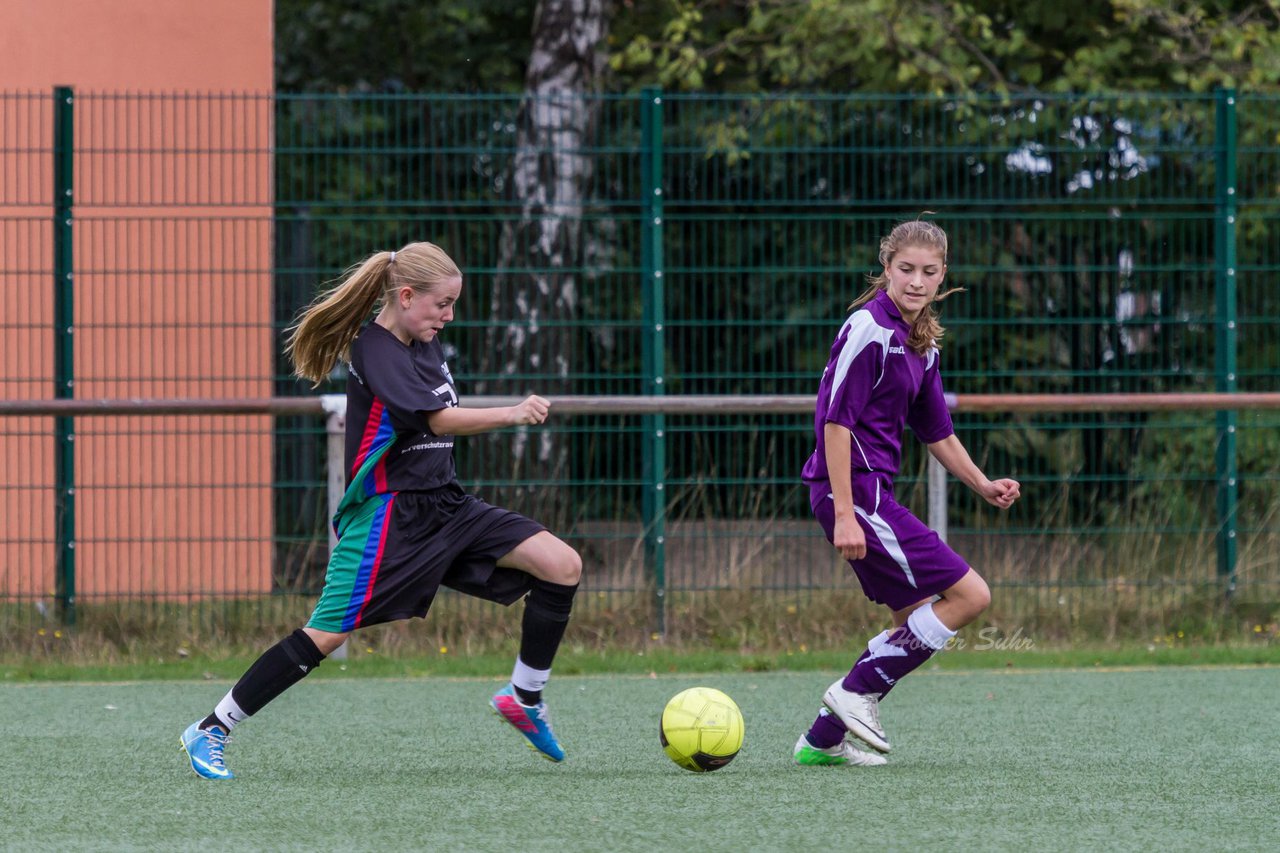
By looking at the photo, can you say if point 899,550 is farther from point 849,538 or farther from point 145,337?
point 145,337

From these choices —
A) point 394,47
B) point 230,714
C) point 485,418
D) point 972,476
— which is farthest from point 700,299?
point 394,47

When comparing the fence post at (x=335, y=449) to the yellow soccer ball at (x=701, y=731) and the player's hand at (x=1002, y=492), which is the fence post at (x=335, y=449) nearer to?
the yellow soccer ball at (x=701, y=731)

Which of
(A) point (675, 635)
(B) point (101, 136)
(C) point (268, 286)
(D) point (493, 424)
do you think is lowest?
(A) point (675, 635)

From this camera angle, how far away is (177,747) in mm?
5723

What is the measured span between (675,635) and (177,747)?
316cm

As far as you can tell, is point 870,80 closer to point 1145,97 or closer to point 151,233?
point 1145,97

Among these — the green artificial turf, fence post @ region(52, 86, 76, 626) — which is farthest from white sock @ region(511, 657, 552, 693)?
fence post @ region(52, 86, 76, 626)

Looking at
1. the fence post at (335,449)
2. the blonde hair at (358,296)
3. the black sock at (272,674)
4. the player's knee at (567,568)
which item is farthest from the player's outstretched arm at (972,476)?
the fence post at (335,449)

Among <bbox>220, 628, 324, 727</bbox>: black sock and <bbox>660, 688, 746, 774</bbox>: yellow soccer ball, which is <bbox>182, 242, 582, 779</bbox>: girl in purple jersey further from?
<bbox>660, 688, 746, 774</bbox>: yellow soccer ball

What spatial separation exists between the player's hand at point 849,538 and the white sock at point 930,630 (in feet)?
0.98

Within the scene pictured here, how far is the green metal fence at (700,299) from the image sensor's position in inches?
335

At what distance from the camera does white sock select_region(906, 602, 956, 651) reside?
5172 millimetres

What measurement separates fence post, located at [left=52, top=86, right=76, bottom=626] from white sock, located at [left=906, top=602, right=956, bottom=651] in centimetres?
471

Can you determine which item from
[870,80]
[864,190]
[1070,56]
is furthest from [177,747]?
[1070,56]
